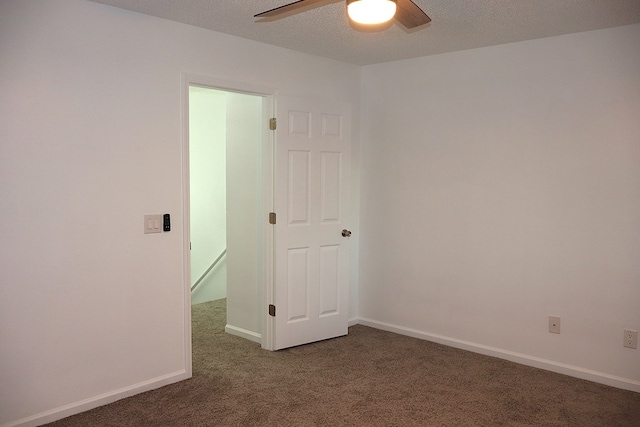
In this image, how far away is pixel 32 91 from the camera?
2744mm

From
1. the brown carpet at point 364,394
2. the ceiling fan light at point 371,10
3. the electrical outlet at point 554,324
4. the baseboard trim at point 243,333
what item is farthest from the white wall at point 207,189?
the ceiling fan light at point 371,10

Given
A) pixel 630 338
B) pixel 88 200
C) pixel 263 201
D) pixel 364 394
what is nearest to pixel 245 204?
pixel 263 201

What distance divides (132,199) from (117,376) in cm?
113

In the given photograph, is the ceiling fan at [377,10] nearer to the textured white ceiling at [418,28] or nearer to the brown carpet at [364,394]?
the textured white ceiling at [418,28]

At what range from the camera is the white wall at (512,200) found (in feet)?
11.2

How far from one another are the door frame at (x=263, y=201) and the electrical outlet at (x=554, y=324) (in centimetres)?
214

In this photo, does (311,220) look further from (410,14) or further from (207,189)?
(207,189)

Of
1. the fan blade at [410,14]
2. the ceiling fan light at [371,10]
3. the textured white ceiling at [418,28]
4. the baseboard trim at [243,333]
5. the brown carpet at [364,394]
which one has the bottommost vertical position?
the brown carpet at [364,394]

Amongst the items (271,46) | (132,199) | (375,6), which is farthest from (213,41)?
(375,6)

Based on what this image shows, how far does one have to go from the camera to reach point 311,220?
4219 mm

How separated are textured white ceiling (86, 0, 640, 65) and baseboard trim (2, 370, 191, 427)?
240cm

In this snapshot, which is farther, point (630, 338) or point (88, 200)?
point (630, 338)

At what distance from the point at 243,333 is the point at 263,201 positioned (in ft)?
3.96

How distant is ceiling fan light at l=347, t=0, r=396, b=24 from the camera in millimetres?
2141
